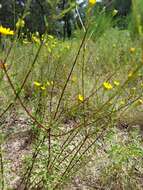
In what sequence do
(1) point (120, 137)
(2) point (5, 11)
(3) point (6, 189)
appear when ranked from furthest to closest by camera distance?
(2) point (5, 11), (1) point (120, 137), (3) point (6, 189)

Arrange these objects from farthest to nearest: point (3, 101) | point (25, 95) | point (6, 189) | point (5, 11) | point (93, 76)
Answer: point (5, 11)
point (93, 76)
point (25, 95)
point (3, 101)
point (6, 189)

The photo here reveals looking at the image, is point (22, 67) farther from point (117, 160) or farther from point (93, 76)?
point (117, 160)

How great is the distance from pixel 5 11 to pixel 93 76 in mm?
9921

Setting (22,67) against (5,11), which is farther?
(5,11)

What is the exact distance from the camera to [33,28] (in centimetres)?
1278

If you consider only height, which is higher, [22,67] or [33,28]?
[22,67]

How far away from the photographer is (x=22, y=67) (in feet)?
9.38

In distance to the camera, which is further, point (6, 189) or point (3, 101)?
point (3, 101)

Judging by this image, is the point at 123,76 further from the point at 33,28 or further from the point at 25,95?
the point at 33,28

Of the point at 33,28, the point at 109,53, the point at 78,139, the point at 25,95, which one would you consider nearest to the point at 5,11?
the point at 33,28

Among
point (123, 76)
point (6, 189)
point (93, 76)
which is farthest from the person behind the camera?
point (93, 76)

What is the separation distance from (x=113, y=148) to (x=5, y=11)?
1151 centimetres

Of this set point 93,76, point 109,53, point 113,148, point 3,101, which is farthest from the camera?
point 109,53

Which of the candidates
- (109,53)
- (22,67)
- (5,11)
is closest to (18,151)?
(22,67)
